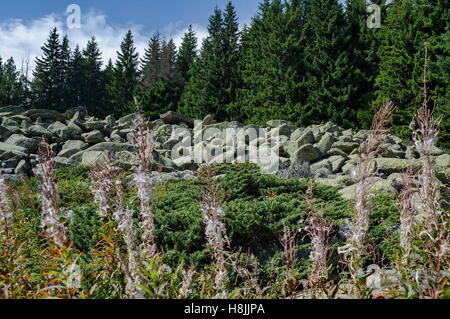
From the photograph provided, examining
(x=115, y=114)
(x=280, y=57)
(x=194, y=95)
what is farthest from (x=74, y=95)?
(x=280, y=57)

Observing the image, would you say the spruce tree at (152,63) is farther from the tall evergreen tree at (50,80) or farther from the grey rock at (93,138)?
the grey rock at (93,138)

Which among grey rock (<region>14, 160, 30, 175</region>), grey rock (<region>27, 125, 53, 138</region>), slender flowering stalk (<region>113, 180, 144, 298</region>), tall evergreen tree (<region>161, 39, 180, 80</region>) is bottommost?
slender flowering stalk (<region>113, 180, 144, 298</region>)

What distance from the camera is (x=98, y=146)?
584 inches

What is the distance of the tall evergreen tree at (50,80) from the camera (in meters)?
36.1

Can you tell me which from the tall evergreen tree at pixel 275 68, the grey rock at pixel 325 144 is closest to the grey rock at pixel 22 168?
the grey rock at pixel 325 144

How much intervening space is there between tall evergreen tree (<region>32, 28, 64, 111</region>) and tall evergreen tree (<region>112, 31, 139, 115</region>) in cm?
507

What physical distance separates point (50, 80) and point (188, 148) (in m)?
26.3

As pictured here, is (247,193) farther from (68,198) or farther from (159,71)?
(159,71)

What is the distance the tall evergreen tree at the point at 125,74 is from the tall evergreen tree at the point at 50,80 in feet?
16.6

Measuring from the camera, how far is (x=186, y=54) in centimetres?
3941

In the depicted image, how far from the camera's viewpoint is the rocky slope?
12.1 metres

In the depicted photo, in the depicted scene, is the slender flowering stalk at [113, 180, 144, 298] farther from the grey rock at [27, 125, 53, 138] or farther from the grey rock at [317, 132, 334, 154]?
the grey rock at [27, 125, 53, 138]

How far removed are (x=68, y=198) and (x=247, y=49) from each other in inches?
982

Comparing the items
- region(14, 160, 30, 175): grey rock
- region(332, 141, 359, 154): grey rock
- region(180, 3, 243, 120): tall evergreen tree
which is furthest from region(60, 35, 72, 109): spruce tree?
region(332, 141, 359, 154): grey rock
